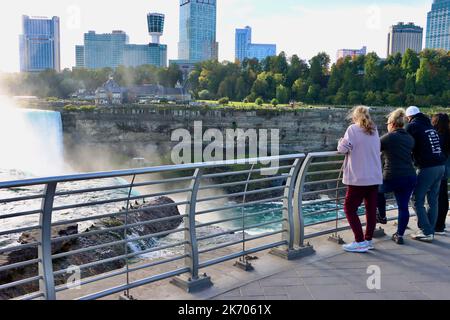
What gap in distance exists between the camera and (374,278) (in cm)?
482

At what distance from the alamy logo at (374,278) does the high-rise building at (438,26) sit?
17255 cm


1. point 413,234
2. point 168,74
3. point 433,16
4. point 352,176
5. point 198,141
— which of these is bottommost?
point 198,141

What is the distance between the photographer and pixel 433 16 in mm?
162000

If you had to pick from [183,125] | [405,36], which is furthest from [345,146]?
[405,36]

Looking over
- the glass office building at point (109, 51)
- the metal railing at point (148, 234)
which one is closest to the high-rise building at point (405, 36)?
the glass office building at point (109, 51)

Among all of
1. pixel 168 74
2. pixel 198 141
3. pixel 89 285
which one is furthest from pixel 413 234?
pixel 168 74

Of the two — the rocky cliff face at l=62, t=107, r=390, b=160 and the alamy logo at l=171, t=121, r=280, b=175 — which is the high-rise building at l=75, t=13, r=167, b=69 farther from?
the alamy logo at l=171, t=121, r=280, b=175

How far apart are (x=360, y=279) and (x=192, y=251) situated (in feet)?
5.85

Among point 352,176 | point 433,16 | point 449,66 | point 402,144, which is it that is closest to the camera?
point 352,176

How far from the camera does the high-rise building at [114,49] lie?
168 m

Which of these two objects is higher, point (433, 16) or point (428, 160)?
point (433, 16)

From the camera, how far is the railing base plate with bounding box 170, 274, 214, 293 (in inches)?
176

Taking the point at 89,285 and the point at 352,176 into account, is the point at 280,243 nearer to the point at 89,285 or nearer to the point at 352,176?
the point at 352,176
